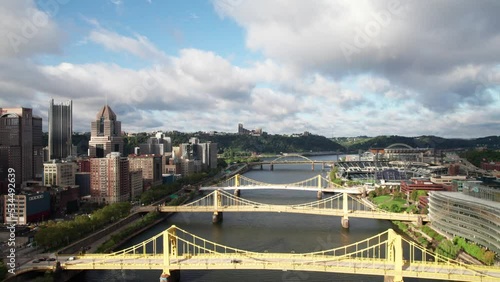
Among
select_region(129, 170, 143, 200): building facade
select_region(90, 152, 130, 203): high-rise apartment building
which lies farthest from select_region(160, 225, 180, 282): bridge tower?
select_region(129, 170, 143, 200): building facade

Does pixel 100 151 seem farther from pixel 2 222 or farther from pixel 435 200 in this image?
pixel 435 200

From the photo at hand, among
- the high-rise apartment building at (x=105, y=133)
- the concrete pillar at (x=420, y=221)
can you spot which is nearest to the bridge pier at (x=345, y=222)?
the concrete pillar at (x=420, y=221)

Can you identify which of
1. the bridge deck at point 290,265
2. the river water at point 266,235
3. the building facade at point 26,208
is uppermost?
the building facade at point 26,208

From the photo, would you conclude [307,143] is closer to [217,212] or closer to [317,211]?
[217,212]

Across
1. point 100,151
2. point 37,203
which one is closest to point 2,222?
point 37,203

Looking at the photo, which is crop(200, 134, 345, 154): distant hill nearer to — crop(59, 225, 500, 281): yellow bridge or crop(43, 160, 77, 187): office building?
crop(43, 160, 77, 187): office building

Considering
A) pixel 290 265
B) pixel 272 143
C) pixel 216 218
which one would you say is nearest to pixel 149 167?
pixel 216 218

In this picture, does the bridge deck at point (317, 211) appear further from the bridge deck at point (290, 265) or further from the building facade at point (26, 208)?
the bridge deck at point (290, 265)
